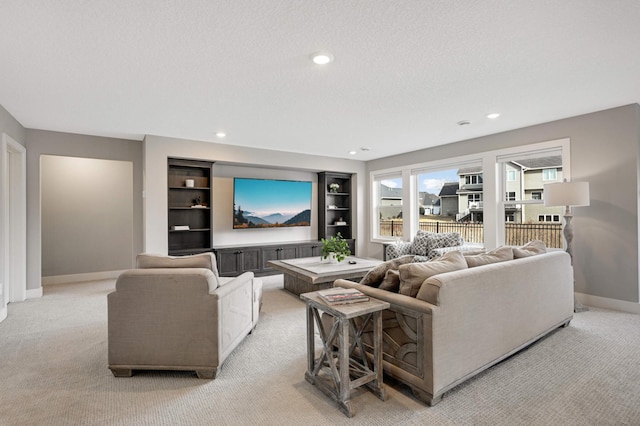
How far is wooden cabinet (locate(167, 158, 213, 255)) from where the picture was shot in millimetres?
5496

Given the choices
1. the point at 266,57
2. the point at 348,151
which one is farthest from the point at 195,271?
the point at 348,151

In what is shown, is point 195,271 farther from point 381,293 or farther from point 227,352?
point 381,293

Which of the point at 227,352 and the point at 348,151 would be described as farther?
the point at 348,151

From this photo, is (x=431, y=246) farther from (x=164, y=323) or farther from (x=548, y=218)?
(x=164, y=323)

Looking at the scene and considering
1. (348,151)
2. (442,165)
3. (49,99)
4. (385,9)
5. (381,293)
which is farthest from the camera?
(348,151)

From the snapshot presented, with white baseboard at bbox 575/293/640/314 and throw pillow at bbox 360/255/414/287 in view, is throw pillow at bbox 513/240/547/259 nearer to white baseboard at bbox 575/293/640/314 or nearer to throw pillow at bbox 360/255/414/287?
throw pillow at bbox 360/255/414/287

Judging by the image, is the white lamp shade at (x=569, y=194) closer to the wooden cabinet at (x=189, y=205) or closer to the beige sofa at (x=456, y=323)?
the beige sofa at (x=456, y=323)

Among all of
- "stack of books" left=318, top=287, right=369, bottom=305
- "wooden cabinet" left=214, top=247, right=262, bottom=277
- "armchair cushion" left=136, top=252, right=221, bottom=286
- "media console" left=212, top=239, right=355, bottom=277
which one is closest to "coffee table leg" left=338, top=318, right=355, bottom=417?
"stack of books" left=318, top=287, right=369, bottom=305

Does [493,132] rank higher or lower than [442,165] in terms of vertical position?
higher

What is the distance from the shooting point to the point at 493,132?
4992mm

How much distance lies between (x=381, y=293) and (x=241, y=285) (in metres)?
1.25

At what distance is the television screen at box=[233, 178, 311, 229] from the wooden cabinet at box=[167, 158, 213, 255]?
579mm

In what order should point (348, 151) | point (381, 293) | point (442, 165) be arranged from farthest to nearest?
point (348, 151), point (442, 165), point (381, 293)

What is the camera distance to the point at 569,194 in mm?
3736
